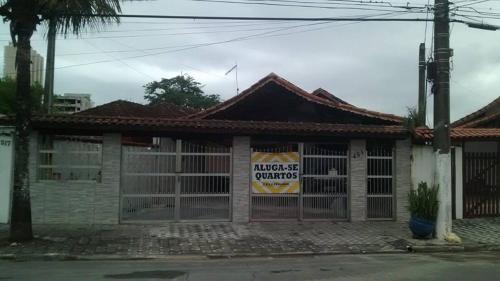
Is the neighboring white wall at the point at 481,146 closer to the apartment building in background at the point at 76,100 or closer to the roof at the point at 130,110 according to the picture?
the roof at the point at 130,110

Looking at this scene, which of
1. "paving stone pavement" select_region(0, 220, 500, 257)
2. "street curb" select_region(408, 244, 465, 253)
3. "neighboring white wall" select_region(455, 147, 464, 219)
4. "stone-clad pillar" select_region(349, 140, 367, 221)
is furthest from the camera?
"neighboring white wall" select_region(455, 147, 464, 219)

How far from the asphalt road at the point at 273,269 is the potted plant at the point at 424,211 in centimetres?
190

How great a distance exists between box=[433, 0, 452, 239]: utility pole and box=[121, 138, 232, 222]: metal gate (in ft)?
19.4

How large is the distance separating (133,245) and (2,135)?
543 cm

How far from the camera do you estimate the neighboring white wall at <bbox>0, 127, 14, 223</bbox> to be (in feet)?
49.7

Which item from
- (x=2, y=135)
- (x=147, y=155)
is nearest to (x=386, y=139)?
(x=147, y=155)

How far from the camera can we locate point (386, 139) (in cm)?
1700

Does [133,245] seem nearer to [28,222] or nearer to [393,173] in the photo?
[28,222]

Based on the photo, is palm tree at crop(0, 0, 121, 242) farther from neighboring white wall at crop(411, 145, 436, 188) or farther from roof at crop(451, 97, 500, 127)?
roof at crop(451, 97, 500, 127)

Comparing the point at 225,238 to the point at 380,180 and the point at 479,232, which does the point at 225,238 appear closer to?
the point at 380,180

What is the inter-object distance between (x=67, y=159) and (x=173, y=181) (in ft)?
9.90

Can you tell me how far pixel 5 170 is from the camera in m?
15.2

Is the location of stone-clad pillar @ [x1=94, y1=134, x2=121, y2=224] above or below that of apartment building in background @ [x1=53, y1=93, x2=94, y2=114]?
below

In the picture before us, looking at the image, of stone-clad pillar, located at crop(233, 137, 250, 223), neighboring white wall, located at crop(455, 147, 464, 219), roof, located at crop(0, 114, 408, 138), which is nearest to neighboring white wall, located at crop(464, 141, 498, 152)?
neighboring white wall, located at crop(455, 147, 464, 219)
